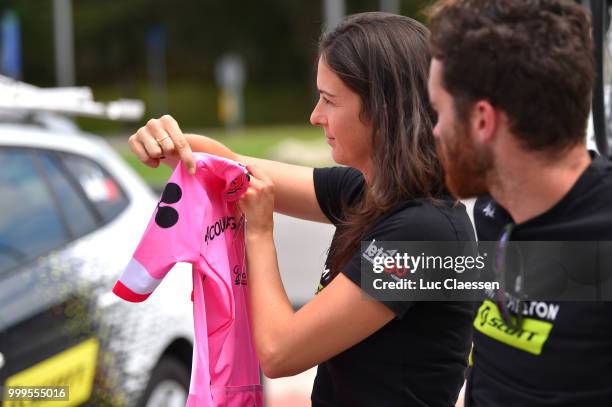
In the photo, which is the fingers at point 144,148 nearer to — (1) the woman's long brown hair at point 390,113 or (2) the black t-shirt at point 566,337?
(1) the woman's long brown hair at point 390,113

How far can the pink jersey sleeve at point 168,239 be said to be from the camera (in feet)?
7.44

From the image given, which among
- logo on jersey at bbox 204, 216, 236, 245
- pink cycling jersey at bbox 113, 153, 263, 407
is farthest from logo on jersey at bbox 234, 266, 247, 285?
logo on jersey at bbox 204, 216, 236, 245

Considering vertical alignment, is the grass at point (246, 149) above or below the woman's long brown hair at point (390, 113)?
below

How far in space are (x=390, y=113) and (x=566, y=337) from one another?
68 centimetres

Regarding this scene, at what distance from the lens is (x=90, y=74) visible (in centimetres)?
4984

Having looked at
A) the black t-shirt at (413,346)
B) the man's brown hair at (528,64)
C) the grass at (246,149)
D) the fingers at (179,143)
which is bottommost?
the grass at (246,149)

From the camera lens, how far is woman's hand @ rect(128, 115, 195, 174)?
2311 millimetres

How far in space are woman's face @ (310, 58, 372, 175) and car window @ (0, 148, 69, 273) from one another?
71.7 inches

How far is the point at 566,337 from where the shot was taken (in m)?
1.64

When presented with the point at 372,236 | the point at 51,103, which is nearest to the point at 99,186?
the point at 51,103

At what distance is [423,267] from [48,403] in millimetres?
1888

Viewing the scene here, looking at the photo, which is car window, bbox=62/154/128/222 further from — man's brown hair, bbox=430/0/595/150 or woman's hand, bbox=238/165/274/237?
man's brown hair, bbox=430/0/595/150

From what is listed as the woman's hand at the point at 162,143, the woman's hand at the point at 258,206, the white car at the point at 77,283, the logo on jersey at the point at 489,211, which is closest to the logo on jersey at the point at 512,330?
the logo on jersey at the point at 489,211

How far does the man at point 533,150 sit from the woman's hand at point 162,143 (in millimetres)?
754
